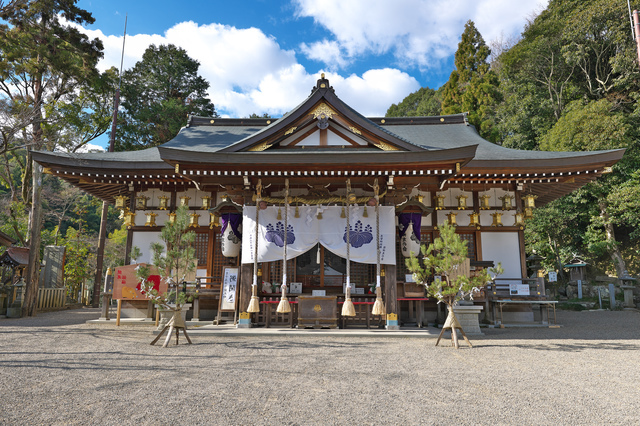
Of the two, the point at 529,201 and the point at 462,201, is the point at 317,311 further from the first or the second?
the point at 529,201

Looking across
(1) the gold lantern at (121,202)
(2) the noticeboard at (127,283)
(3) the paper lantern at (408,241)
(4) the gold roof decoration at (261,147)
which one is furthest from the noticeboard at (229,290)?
(3) the paper lantern at (408,241)

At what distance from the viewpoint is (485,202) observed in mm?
11852

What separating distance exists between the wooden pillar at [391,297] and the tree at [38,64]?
12.0 meters

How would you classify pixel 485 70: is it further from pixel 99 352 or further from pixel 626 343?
pixel 99 352

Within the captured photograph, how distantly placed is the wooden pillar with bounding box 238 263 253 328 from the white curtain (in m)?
0.25

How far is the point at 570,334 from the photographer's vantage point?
30.2 feet

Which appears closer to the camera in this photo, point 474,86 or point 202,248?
point 202,248

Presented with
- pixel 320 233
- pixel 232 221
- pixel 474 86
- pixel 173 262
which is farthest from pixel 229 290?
pixel 474 86

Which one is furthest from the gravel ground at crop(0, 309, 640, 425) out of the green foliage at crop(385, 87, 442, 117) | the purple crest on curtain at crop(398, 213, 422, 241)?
the green foliage at crop(385, 87, 442, 117)

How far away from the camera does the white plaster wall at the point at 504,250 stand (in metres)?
11.7

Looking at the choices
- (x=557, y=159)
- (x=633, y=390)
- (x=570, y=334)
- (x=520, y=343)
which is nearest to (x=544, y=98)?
(x=557, y=159)

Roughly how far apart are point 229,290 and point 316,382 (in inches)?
241

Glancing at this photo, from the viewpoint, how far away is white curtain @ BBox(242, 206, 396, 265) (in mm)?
9727

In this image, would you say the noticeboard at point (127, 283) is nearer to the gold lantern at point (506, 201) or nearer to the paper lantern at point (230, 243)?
the paper lantern at point (230, 243)
